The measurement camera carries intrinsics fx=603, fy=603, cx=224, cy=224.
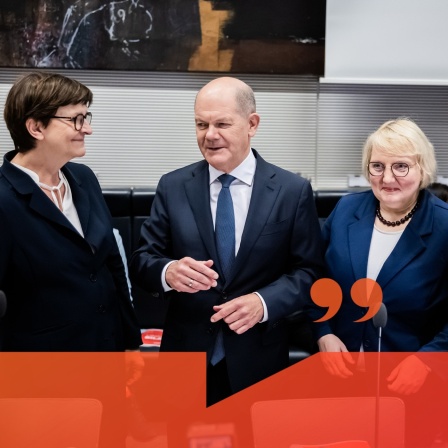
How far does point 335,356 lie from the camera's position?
1.51m

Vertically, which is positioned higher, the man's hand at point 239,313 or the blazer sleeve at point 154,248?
the blazer sleeve at point 154,248

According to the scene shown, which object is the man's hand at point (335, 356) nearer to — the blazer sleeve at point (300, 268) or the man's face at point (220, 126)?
the blazer sleeve at point (300, 268)

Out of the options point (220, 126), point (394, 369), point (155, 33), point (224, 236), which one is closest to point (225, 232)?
point (224, 236)

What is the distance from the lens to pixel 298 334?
1.80m

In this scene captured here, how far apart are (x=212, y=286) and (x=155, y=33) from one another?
219cm

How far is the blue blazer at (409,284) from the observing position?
151 cm

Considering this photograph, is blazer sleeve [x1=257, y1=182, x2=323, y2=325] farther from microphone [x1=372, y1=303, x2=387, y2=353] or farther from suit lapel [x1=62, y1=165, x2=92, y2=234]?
suit lapel [x1=62, y1=165, x2=92, y2=234]

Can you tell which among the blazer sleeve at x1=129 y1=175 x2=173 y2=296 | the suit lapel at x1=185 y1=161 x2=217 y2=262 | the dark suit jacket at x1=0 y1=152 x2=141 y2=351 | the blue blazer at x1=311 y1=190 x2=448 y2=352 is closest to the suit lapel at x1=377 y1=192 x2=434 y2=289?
the blue blazer at x1=311 y1=190 x2=448 y2=352

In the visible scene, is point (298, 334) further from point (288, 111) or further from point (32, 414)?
point (288, 111)

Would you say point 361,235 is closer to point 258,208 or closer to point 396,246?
point 396,246

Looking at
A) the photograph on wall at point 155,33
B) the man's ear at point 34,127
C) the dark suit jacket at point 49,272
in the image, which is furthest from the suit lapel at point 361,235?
the photograph on wall at point 155,33

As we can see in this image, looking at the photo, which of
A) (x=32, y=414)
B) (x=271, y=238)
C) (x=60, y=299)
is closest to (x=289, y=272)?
(x=271, y=238)

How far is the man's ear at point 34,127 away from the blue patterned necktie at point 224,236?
1.62 feet

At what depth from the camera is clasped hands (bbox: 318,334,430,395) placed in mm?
1344
